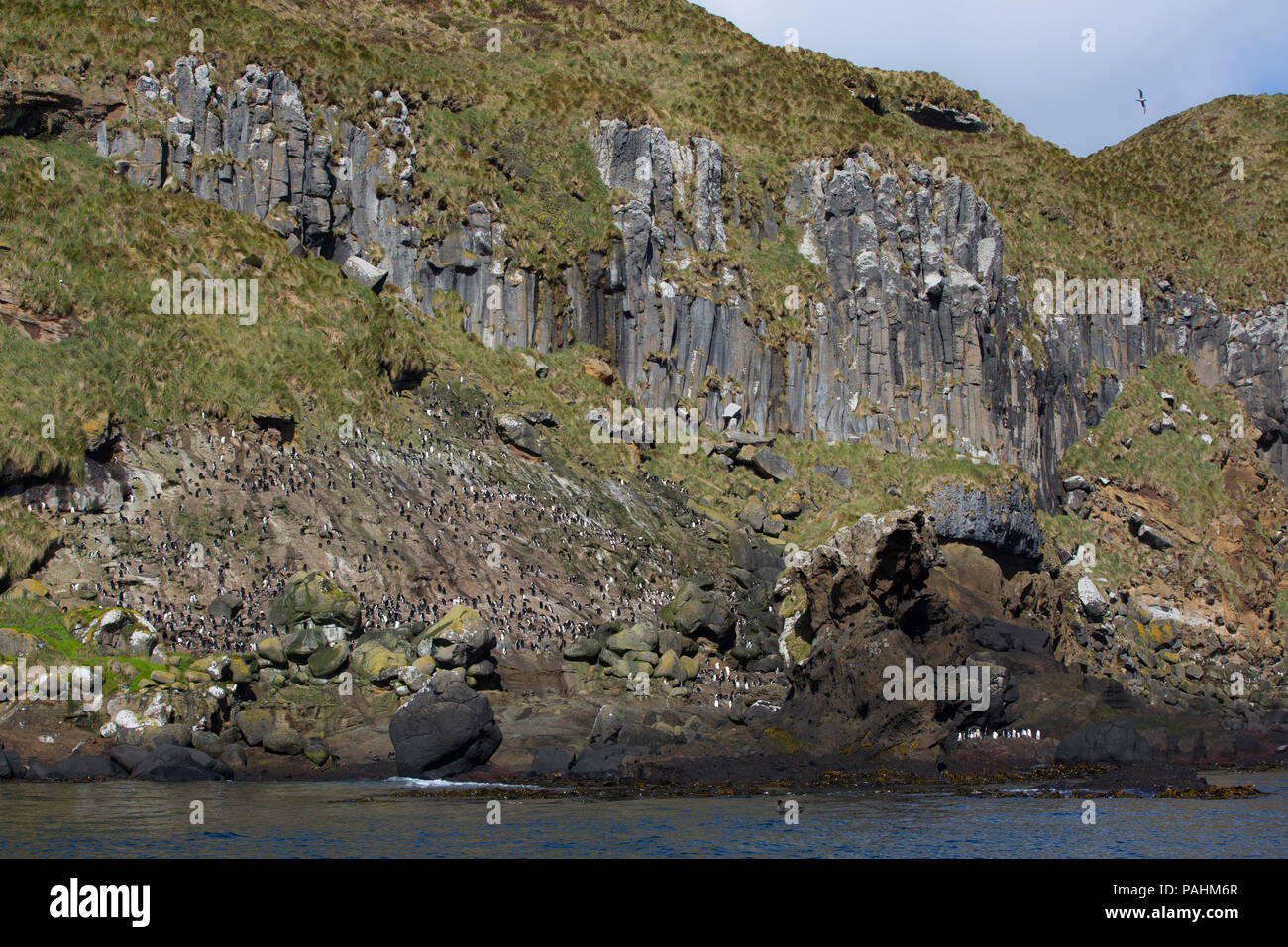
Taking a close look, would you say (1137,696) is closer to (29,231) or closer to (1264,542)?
(1264,542)

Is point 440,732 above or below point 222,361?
below

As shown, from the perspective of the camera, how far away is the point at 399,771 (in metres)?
40.4

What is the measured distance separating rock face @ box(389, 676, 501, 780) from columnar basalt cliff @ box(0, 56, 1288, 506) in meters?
35.8

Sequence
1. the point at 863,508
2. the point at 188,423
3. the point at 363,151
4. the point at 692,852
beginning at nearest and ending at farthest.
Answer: the point at 692,852 → the point at 188,423 → the point at 863,508 → the point at 363,151

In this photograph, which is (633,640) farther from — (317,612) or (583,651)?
(317,612)

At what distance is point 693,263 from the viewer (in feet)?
256

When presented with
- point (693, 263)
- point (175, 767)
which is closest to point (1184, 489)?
point (693, 263)

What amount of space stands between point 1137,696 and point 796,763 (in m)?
29.0

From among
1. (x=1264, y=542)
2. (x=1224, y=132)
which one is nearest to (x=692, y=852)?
(x=1264, y=542)

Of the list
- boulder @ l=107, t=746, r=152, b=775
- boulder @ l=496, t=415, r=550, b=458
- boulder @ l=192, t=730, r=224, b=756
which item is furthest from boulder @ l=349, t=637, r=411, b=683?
boulder @ l=496, t=415, r=550, b=458

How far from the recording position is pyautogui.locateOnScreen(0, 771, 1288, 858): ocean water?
27.5m

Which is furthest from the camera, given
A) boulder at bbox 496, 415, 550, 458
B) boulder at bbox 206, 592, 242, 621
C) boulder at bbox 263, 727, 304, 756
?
boulder at bbox 496, 415, 550, 458

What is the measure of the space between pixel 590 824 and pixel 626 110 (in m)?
63.2

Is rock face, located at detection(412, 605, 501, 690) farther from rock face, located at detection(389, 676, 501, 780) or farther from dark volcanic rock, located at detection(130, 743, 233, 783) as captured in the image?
dark volcanic rock, located at detection(130, 743, 233, 783)
